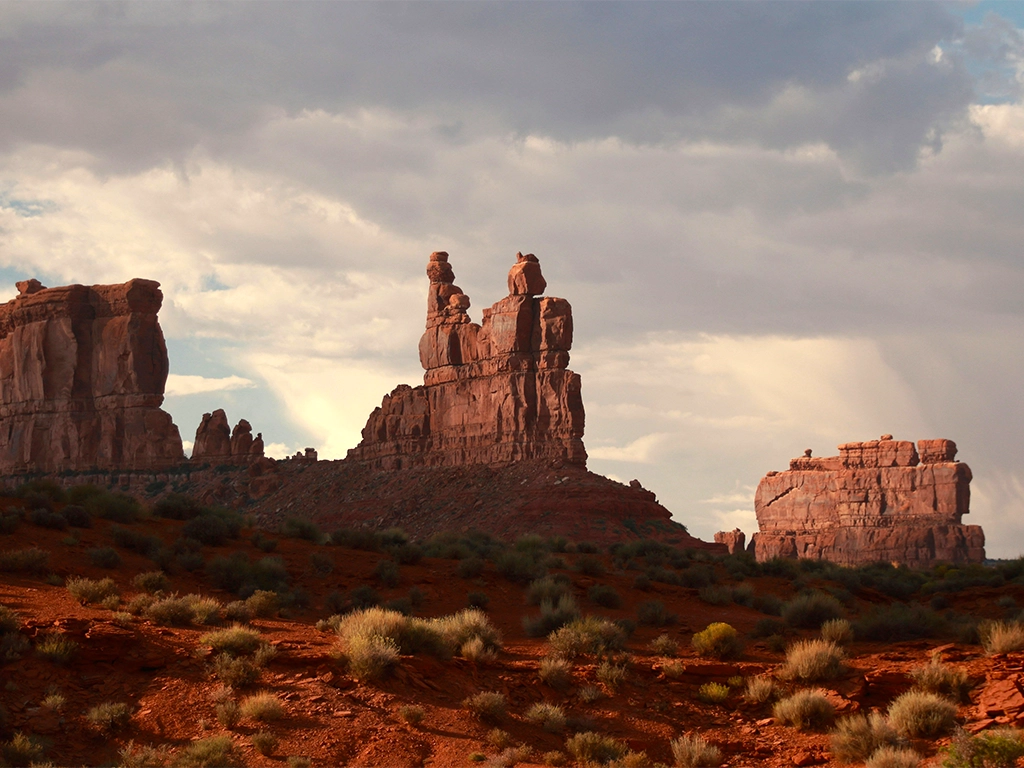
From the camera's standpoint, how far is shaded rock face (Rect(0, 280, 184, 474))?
315 ft

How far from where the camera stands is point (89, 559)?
963 inches

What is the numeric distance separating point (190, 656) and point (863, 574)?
23.1 m

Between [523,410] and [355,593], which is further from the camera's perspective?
[523,410]

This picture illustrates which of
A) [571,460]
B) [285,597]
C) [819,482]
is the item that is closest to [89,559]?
[285,597]

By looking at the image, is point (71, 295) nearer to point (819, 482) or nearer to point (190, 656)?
point (819, 482)

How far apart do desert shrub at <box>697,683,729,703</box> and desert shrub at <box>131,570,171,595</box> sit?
34.0ft

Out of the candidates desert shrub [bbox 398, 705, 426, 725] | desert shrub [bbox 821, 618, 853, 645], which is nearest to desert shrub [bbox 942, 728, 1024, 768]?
desert shrub [bbox 821, 618, 853, 645]

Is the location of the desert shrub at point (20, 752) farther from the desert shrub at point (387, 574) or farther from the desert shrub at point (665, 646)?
the desert shrub at point (387, 574)

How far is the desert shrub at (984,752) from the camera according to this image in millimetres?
15195

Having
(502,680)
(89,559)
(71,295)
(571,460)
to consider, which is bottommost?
(502,680)

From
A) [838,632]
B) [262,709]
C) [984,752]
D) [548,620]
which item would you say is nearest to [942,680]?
[838,632]

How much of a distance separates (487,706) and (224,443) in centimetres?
8303

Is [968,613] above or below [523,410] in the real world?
below

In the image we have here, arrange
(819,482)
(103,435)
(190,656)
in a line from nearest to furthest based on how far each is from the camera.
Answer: (190,656) < (103,435) < (819,482)
